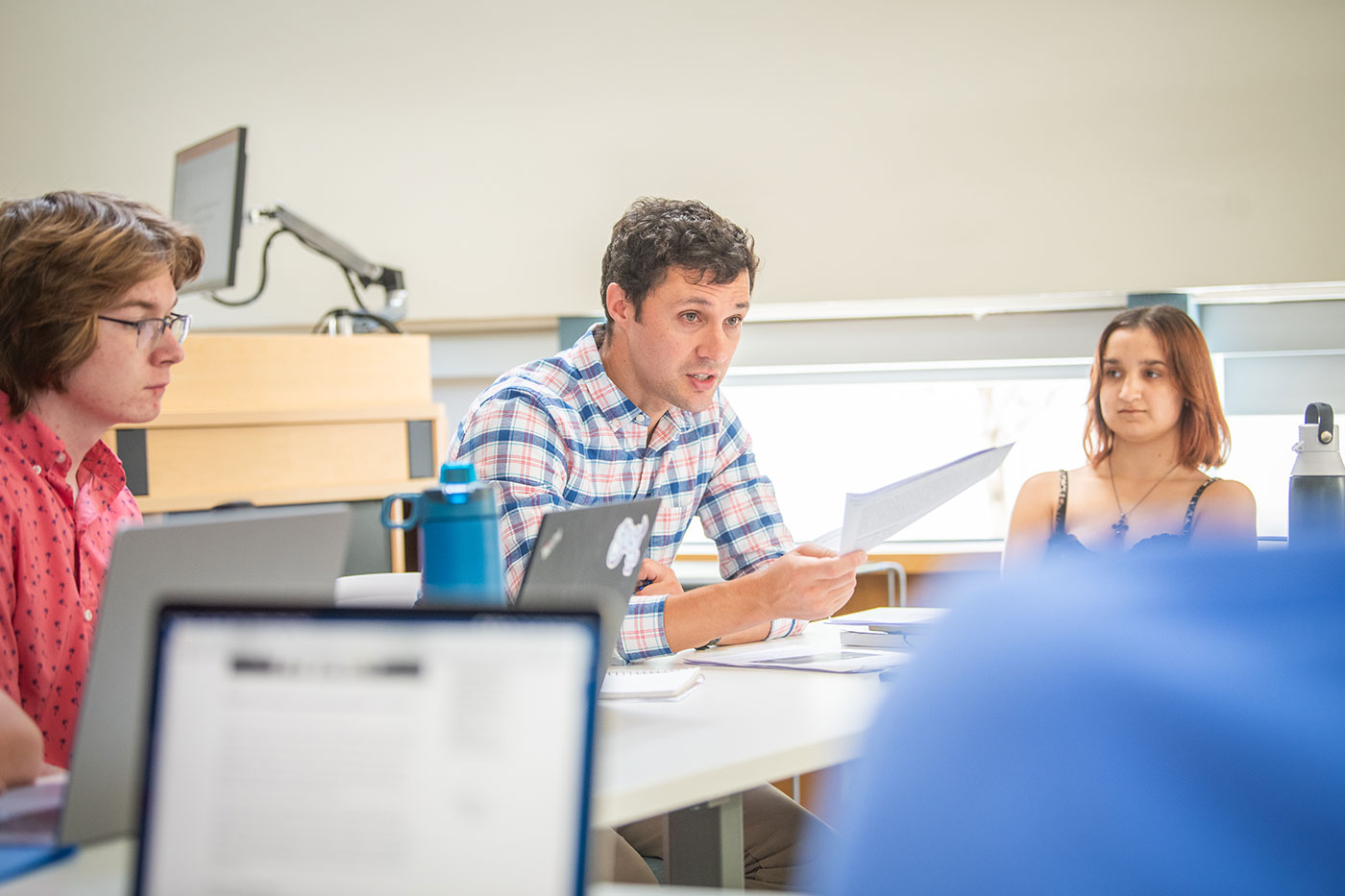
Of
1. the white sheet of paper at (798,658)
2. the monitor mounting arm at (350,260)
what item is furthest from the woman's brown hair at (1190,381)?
the monitor mounting arm at (350,260)

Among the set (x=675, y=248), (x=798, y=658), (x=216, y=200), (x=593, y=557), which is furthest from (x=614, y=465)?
(x=216, y=200)

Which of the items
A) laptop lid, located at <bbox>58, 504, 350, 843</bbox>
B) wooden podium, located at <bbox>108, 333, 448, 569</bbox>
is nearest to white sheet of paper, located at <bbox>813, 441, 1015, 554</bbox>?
laptop lid, located at <bbox>58, 504, 350, 843</bbox>

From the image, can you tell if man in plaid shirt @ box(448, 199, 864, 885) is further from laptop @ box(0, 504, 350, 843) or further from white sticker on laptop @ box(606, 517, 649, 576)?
laptop @ box(0, 504, 350, 843)

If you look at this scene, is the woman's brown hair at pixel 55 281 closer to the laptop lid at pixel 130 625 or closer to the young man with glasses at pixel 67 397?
the young man with glasses at pixel 67 397

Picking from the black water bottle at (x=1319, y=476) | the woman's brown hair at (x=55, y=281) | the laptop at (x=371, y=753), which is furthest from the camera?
the black water bottle at (x=1319, y=476)

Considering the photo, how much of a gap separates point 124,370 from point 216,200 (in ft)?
4.52

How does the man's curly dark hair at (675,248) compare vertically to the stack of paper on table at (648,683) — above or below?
above

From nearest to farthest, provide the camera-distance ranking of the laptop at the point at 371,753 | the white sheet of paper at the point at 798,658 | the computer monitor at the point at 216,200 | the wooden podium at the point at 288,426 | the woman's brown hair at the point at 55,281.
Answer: the laptop at the point at 371,753 < the woman's brown hair at the point at 55,281 < the white sheet of paper at the point at 798,658 < the wooden podium at the point at 288,426 < the computer monitor at the point at 216,200

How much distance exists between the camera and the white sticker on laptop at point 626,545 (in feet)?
3.92

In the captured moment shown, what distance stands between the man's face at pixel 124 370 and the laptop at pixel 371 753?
2.99 ft

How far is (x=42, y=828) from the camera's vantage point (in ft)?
2.73

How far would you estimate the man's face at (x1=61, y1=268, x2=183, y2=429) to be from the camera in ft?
4.48

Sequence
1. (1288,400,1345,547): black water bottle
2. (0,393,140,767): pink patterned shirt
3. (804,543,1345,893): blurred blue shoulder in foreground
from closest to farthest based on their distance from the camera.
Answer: (804,543,1345,893): blurred blue shoulder in foreground → (0,393,140,767): pink patterned shirt → (1288,400,1345,547): black water bottle

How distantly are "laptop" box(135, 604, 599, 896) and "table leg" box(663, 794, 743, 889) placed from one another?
0.68 m
